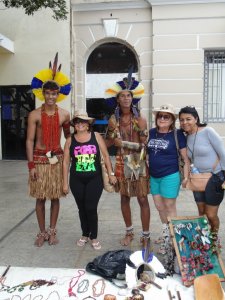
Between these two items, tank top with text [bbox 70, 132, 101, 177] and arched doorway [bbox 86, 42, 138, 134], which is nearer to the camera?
tank top with text [bbox 70, 132, 101, 177]

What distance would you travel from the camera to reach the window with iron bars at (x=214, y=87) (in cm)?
1016

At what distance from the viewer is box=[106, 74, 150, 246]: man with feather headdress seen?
4.17m

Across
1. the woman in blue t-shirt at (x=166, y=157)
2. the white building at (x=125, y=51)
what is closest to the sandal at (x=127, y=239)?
the woman in blue t-shirt at (x=166, y=157)

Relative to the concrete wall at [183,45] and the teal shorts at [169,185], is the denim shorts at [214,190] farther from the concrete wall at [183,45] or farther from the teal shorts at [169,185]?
the concrete wall at [183,45]

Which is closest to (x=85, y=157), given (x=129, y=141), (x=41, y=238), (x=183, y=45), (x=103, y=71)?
(x=129, y=141)

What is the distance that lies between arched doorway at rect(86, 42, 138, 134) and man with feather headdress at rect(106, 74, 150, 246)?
255 inches

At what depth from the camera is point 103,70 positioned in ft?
35.6

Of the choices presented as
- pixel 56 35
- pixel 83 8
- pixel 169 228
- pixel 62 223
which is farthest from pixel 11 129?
pixel 169 228

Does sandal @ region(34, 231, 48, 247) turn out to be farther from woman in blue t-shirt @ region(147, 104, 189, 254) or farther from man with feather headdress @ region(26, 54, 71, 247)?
woman in blue t-shirt @ region(147, 104, 189, 254)

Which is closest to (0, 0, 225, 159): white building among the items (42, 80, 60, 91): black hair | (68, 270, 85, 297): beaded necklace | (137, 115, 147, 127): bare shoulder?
(42, 80, 60, 91): black hair

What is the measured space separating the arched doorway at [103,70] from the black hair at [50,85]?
646cm

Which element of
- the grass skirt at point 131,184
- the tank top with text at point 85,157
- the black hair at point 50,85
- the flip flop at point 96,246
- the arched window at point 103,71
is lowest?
the flip flop at point 96,246

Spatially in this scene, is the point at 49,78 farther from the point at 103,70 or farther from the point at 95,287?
the point at 103,70

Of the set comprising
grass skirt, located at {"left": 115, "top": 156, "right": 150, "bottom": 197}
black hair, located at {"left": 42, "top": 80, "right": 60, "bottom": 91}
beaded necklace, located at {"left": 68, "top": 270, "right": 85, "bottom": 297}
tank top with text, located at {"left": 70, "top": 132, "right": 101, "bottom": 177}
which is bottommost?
beaded necklace, located at {"left": 68, "top": 270, "right": 85, "bottom": 297}
